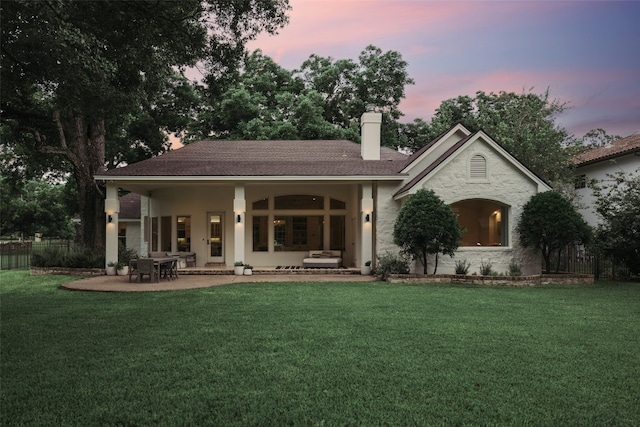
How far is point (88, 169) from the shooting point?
1928cm

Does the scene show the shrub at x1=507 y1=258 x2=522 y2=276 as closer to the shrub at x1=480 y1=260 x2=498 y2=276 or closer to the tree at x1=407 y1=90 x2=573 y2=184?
the shrub at x1=480 y1=260 x2=498 y2=276

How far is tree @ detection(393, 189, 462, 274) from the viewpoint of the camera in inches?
544

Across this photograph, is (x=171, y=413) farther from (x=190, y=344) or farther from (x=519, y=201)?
(x=519, y=201)

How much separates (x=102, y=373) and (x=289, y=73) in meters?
30.6

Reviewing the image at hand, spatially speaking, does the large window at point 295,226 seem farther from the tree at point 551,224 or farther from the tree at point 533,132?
the tree at point 533,132

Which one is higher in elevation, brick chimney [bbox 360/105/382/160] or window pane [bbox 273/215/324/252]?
brick chimney [bbox 360/105/382/160]

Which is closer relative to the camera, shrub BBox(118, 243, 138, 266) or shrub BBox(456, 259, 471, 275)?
shrub BBox(456, 259, 471, 275)

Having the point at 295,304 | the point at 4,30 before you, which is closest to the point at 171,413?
the point at 295,304

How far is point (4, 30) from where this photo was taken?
28.2ft

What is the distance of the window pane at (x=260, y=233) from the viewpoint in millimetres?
19141

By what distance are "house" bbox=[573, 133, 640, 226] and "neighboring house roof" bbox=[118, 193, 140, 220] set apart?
21.5 metres

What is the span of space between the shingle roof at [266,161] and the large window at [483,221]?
3299mm

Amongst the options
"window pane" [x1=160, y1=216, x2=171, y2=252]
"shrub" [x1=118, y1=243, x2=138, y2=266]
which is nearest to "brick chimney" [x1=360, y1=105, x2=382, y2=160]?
"window pane" [x1=160, y1=216, x2=171, y2=252]

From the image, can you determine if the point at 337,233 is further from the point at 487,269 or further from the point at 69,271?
the point at 69,271
